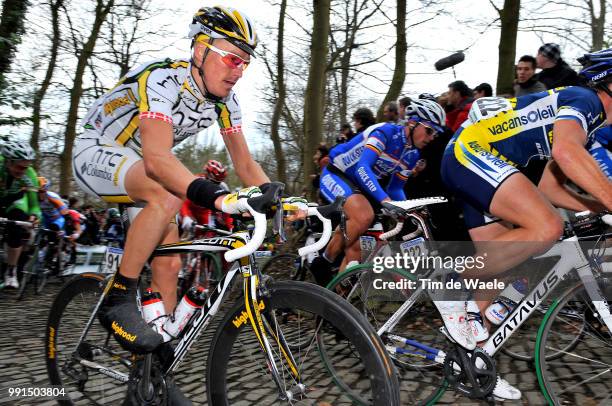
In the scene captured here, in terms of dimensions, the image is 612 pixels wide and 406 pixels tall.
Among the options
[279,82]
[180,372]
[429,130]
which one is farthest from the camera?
[279,82]

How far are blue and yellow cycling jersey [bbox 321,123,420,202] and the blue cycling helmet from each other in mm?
1916

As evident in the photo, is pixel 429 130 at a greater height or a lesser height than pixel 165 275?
greater

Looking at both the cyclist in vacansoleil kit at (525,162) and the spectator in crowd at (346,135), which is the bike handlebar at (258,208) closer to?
the cyclist in vacansoleil kit at (525,162)

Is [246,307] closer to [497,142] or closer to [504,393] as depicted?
[504,393]

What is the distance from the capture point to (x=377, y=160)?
475 cm

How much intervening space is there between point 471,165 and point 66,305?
265 cm

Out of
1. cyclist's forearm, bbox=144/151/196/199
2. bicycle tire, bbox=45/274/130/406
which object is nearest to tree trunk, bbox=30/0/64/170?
bicycle tire, bbox=45/274/130/406

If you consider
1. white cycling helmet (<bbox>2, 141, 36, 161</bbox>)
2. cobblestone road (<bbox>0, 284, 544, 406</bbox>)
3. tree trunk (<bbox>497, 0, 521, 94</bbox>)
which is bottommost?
cobblestone road (<bbox>0, 284, 544, 406</bbox>)

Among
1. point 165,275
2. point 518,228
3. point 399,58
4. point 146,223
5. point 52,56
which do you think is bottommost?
point 165,275

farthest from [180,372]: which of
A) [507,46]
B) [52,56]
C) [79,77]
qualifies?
[52,56]

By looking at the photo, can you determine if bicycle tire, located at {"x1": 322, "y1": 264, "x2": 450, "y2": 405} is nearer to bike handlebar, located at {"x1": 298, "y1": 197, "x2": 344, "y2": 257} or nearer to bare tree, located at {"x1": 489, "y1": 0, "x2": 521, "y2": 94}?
bike handlebar, located at {"x1": 298, "y1": 197, "x2": 344, "y2": 257}

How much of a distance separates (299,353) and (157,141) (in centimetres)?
124

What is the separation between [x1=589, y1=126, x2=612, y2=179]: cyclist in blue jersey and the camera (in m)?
4.20

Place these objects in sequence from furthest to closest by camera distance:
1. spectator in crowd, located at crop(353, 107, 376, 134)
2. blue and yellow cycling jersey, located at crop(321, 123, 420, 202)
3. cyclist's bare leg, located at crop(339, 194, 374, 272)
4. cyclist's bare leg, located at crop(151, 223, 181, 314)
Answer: spectator in crowd, located at crop(353, 107, 376, 134) < cyclist's bare leg, located at crop(339, 194, 374, 272) < blue and yellow cycling jersey, located at crop(321, 123, 420, 202) < cyclist's bare leg, located at crop(151, 223, 181, 314)
